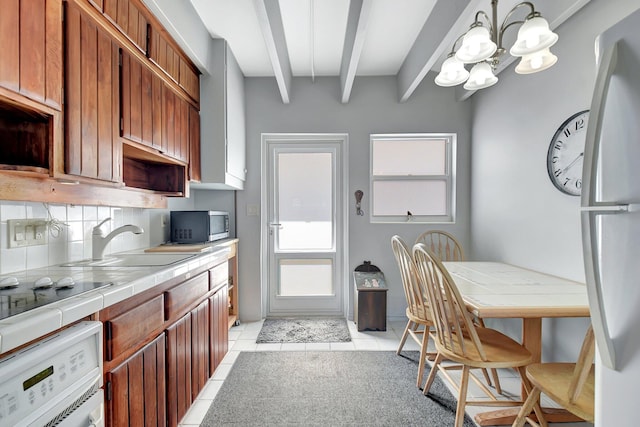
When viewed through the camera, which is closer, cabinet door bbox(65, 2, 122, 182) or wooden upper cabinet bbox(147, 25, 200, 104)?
cabinet door bbox(65, 2, 122, 182)

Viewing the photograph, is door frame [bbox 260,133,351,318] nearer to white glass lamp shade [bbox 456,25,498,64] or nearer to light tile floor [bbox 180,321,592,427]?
light tile floor [bbox 180,321,592,427]

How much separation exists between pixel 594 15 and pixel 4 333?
9.60ft

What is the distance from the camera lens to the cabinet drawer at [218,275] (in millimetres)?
2012

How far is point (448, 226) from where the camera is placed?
10.3ft

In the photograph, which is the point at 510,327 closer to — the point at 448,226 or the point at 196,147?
the point at 448,226

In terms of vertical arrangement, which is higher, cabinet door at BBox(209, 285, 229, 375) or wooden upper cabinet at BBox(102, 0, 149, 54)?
wooden upper cabinet at BBox(102, 0, 149, 54)

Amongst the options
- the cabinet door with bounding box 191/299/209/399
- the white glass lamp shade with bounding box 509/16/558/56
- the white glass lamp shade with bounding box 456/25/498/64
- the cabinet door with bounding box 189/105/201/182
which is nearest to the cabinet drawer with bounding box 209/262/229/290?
the cabinet door with bounding box 191/299/209/399

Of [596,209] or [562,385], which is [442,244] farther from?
[596,209]

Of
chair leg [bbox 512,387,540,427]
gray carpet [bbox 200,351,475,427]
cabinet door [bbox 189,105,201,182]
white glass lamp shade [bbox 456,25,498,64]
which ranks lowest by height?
gray carpet [bbox 200,351,475,427]

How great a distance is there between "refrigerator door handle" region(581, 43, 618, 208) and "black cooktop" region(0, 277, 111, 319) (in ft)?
5.13

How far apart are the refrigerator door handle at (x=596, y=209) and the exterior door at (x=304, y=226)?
2.50 meters

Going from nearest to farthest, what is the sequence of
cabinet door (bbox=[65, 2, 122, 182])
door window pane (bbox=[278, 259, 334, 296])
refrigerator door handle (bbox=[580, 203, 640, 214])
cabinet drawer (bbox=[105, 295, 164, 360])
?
1. refrigerator door handle (bbox=[580, 203, 640, 214])
2. cabinet drawer (bbox=[105, 295, 164, 360])
3. cabinet door (bbox=[65, 2, 122, 182])
4. door window pane (bbox=[278, 259, 334, 296])

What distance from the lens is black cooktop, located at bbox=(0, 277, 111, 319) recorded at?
0.85 m

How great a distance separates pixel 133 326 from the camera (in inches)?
45.7
